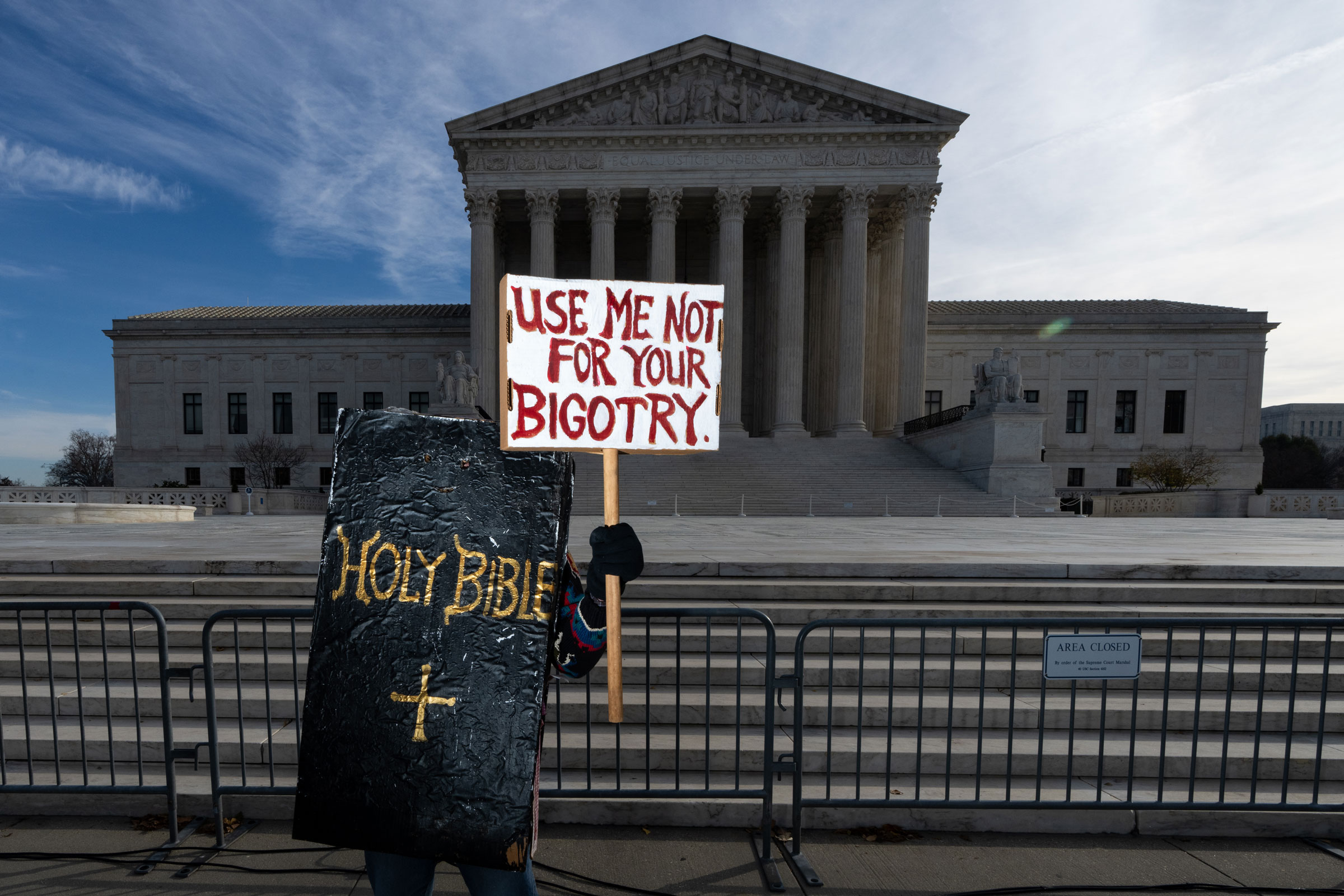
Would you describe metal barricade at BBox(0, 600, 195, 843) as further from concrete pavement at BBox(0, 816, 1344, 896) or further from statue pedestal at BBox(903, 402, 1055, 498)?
statue pedestal at BBox(903, 402, 1055, 498)

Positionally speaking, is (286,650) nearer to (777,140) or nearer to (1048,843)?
(1048,843)

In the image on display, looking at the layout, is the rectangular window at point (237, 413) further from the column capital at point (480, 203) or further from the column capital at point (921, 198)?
the column capital at point (921, 198)

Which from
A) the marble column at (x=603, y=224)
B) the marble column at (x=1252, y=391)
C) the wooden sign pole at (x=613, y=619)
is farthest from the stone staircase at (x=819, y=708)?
the marble column at (x=1252, y=391)

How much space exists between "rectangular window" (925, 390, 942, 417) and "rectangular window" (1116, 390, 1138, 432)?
11810 mm

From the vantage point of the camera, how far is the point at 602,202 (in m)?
34.4

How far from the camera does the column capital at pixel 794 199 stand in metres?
34.0

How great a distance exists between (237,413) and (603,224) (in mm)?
29307

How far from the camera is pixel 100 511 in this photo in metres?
18.2

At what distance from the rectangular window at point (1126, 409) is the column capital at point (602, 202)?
36.0m

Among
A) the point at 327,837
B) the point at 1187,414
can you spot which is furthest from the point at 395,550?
the point at 1187,414

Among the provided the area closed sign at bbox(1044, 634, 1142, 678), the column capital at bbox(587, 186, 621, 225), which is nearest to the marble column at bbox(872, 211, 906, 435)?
the column capital at bbox(587, 186, 621, 225)

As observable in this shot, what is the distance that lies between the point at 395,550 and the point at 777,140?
1437 inches

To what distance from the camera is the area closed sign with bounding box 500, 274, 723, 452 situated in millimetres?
2461

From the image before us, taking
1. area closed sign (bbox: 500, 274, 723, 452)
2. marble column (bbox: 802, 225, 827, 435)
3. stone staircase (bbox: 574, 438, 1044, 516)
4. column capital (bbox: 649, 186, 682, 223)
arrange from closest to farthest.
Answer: area closed sign (bbox: 500, 274, 723, 452)
stone staircase (bbox: 574, 438, 1044, 516)
column capital (bbox: 649, 186, 682, 223)
marble column (bbox: 802, 225, 827, 435)
